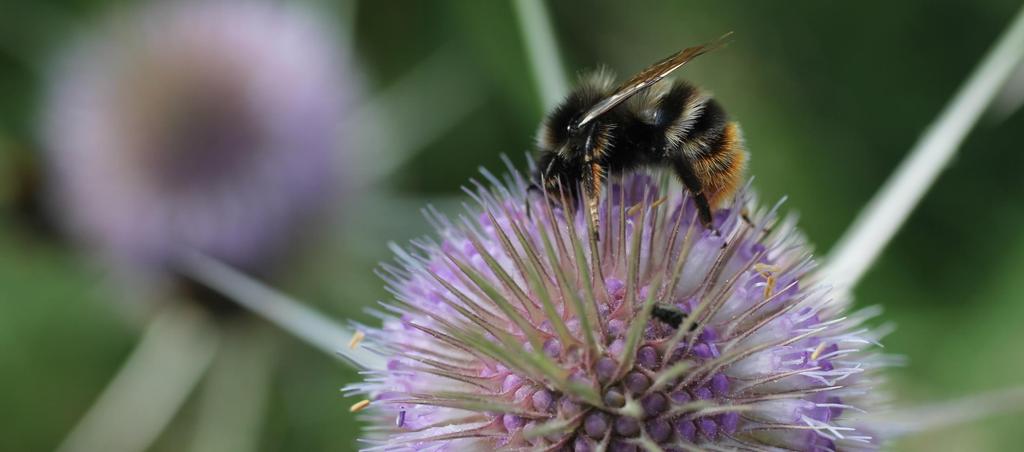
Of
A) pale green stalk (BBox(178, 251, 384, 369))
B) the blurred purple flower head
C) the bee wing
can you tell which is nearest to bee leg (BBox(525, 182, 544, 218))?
the bee wing

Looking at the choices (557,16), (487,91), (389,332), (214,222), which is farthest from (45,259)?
(389,332)

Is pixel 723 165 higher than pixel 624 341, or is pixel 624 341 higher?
pixel 723 165

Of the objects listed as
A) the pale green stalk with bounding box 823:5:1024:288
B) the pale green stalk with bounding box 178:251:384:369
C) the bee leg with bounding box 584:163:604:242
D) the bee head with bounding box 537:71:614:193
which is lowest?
the pale green stalk with bounding box 178:251:384:369

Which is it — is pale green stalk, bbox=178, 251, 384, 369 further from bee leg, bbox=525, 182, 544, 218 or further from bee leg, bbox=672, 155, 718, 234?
bee leg, bbox=672, 155, 718, 234

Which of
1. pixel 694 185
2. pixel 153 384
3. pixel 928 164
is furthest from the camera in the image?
pixel 153 384

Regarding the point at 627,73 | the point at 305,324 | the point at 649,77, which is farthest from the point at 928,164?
the point at 627,73

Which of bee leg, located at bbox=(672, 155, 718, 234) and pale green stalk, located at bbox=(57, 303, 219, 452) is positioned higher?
bee leg, located at bbox=(672, 155, 718, 234)

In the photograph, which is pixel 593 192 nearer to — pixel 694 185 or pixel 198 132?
pixel 694 185
